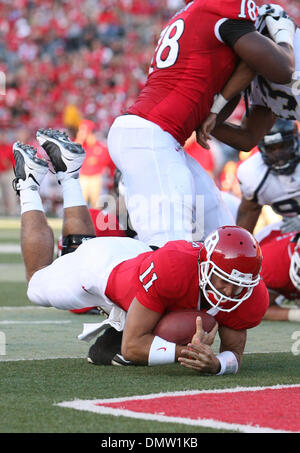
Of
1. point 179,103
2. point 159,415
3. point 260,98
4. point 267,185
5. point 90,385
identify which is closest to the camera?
→ point 159,415

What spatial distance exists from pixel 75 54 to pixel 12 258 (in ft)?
43.0

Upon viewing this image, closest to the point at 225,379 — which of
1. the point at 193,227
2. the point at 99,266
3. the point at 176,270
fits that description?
the point at 176,270

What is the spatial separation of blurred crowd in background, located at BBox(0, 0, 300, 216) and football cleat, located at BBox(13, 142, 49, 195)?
13796 millimetres

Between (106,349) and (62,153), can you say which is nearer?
(106,349)

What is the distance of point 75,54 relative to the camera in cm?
2266

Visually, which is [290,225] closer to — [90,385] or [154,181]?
[154,181]

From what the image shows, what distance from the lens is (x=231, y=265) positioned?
351cm

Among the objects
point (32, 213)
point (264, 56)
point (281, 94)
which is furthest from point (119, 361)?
point (281, 94)

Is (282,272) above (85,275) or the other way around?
the other way around

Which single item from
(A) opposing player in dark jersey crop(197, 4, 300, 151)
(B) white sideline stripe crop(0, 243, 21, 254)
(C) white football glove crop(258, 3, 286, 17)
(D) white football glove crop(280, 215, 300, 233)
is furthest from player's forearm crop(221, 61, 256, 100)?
(B) white sideline stripe crop(0, 243, 21, 254)

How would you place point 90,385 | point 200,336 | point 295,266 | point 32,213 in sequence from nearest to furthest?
1. point 90,385
2. point 200,336
3. point 32,213
4. point 295,266

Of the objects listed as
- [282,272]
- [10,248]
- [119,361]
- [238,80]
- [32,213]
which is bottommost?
[10,248]

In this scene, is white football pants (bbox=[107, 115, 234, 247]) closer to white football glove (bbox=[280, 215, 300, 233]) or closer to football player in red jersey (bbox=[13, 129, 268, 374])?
football player in red jersey (bbox=[13, 129, 268, 374])

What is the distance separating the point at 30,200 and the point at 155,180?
78cm
